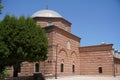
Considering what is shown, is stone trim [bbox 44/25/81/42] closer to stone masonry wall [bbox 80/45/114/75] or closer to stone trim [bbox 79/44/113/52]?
stone trim [bbox 79/44/113/52]

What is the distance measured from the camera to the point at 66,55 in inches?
1097

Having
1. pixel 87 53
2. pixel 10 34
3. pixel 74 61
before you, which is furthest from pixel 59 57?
pixel 10 34

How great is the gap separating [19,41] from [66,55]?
11.3 m

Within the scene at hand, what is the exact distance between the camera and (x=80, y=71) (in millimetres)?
31625

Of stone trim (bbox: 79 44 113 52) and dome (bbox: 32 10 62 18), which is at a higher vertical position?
dome (bbox: 32 10 62 18)

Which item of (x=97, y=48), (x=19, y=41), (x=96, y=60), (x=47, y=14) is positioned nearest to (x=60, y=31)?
(x=47, y=14)

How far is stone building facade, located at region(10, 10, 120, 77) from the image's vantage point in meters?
25.5

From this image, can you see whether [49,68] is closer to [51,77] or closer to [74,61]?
[51,77]

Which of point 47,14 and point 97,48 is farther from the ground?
point 47,14

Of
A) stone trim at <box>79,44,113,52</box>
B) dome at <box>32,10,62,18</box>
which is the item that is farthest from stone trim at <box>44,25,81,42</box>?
dome at <box>32,10,62,18</box>

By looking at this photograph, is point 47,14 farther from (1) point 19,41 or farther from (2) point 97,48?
(1) point 19,41

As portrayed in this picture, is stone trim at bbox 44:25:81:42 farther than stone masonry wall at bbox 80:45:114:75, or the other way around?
stone masonry wall at bbox 80:45:114:75

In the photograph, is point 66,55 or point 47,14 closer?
point 66,55

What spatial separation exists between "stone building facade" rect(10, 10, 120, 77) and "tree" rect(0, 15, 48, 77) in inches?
224
